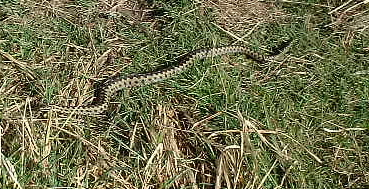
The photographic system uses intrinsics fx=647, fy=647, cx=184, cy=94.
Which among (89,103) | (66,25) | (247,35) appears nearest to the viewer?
(89,103)

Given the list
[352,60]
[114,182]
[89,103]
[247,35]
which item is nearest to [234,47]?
[247,35]

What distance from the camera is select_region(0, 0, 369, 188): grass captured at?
5.65m

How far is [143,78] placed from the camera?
6.70 metres

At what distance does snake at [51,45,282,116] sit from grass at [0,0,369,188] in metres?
0.08

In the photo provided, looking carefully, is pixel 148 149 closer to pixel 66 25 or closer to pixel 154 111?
pixel 154 111

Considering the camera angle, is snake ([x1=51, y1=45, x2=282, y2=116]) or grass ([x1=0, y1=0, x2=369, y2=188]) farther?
snake ([x1=51, y1=45, x2=282, y2=116])

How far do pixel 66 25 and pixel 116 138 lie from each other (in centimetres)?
199

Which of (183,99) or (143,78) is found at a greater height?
(143,78)

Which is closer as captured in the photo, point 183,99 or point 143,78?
point 183,99

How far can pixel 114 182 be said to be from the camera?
5.55 m

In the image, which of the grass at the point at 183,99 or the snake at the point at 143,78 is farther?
the snake at the point at 143,78

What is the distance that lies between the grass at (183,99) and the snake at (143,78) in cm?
8

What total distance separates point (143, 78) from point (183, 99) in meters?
0.52

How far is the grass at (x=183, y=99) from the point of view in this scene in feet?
18.5
